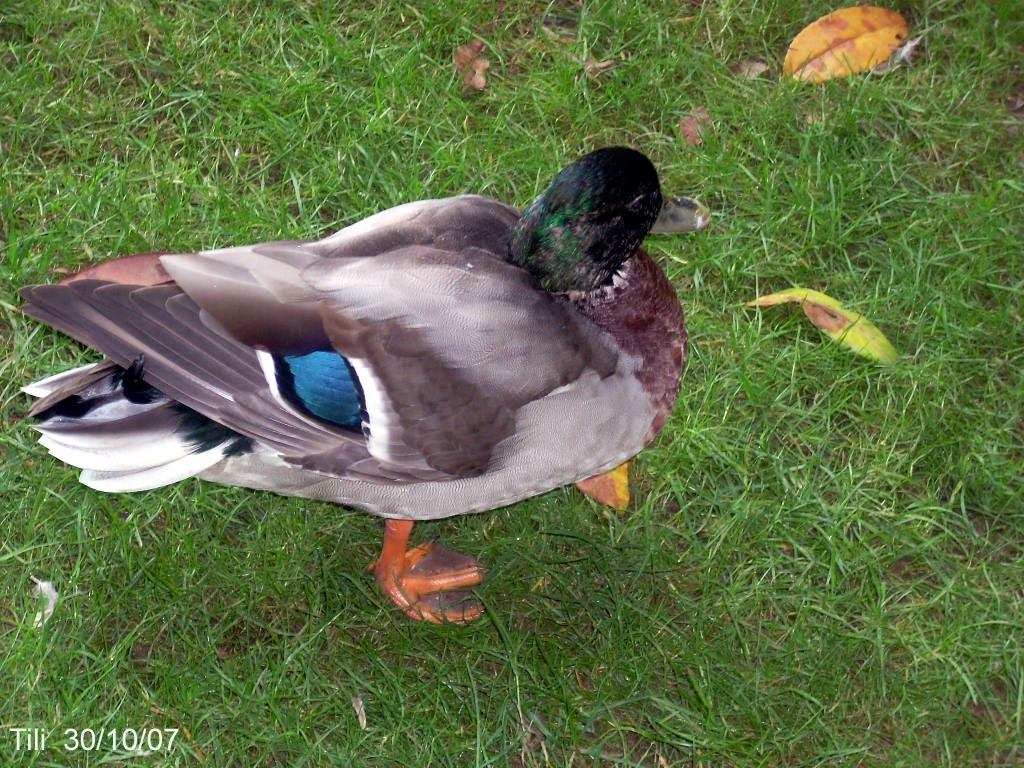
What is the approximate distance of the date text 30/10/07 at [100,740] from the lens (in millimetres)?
2637

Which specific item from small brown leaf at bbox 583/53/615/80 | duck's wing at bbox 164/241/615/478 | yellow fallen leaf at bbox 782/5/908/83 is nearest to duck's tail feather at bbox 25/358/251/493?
duck's wing at bbox 164/241/615/478

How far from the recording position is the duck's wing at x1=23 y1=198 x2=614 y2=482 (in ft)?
7.76

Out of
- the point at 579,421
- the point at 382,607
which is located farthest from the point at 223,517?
the point at 579,421

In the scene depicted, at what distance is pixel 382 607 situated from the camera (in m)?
2.88

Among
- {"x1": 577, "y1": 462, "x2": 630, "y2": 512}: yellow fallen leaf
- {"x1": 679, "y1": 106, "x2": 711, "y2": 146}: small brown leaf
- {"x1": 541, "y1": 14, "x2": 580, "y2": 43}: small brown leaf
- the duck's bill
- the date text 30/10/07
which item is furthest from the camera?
{"x1": 541, "y1": 14, "x2": 580, "y2": 43}: small brown leaf

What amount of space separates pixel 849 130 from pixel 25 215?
2.62 metres

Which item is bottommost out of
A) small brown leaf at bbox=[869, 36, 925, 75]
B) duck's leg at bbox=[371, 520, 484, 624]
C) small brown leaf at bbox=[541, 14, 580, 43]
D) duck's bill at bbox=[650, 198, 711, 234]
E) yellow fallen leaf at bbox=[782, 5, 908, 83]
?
duck's leg at bbox=[371, 520, 484, 624]

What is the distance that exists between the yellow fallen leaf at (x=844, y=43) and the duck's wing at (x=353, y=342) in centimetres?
172

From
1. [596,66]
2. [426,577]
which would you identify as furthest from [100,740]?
[596,66]

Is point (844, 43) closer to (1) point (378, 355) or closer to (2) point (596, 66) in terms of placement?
(2) point (596, 66)

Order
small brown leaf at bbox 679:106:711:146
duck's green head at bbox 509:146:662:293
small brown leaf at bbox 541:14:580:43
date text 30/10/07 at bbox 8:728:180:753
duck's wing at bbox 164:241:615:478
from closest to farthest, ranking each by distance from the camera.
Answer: duck's wing at bbox 164:241:615:478
duck's green head at bbox 509:146:662:293
date text 30/10/07 at bbox 8:728:180:753
small brown leaf at bbox 679:106:711:146
small brown leaf at bbox 541:14:580:43

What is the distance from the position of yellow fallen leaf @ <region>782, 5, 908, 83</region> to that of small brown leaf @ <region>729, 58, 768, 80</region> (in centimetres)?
8

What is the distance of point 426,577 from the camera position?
293 cm

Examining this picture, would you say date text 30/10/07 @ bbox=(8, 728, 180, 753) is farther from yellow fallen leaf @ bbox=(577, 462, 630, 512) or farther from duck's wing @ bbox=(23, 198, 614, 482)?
yellow fallen leaf @ bbox=(577, 462, 630, 512)
